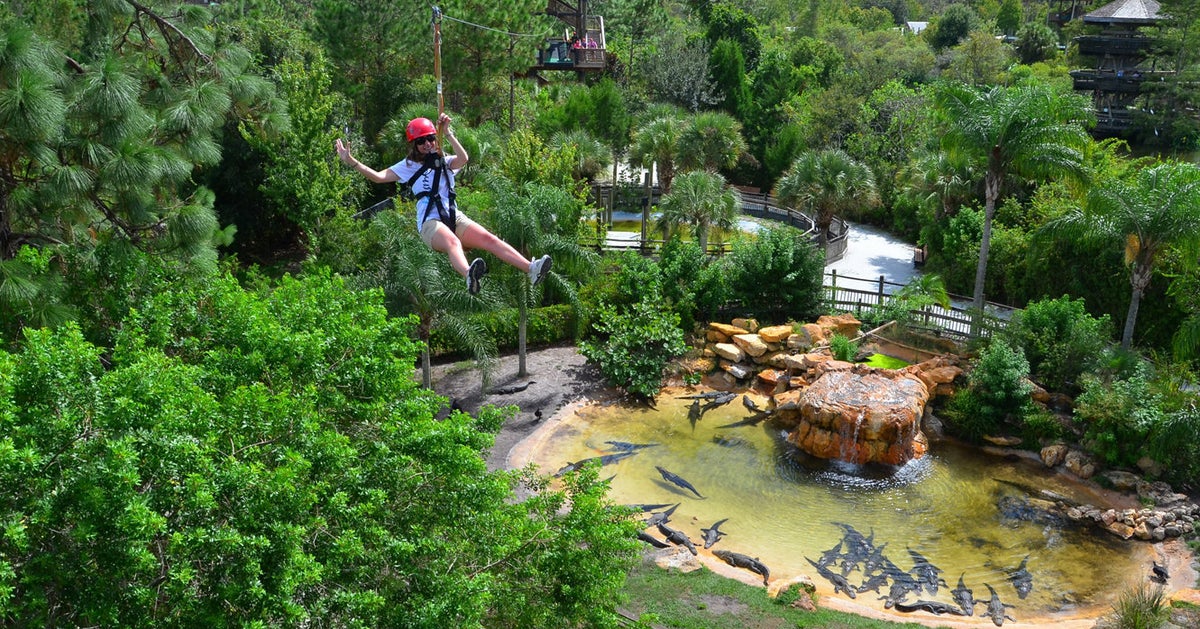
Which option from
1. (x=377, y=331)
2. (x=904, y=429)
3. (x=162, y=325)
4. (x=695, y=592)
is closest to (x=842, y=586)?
(x=695, y=592)

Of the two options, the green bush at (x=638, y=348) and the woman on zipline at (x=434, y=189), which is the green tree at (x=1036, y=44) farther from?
the woman on zipline at (x=434, y=189)

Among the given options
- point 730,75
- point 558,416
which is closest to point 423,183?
point 558,416

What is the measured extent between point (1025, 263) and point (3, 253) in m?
23.7

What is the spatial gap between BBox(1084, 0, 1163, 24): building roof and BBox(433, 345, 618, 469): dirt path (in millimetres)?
39242

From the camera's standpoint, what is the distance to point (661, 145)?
109ft

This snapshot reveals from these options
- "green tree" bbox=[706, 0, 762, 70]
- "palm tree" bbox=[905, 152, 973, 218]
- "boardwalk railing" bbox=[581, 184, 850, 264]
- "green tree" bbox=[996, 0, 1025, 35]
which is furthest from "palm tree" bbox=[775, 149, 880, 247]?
"green tree" bbox=[996, 0, 1025, 35]

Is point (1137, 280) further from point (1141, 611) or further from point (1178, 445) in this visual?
point (1141, 611)

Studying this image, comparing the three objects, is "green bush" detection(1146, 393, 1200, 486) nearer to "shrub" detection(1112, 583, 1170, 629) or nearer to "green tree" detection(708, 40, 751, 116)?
"shrub" detection(1112, 583, 1170, 629)

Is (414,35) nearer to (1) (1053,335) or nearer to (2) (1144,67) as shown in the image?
(1) (1053,335)

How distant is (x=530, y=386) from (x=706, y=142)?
47.2 ft

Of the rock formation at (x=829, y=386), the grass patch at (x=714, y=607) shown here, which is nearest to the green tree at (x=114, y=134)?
the grass patch at (x=714, y=607)

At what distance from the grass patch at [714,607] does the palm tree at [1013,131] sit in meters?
11.2

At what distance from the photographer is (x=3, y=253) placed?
12086 millimetres

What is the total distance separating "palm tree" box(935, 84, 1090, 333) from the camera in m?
21.3
